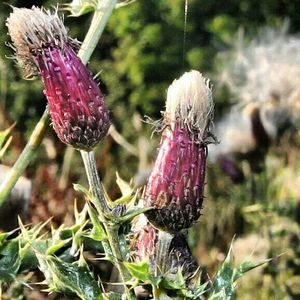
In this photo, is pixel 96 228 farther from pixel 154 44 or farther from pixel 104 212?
pixel 154 44

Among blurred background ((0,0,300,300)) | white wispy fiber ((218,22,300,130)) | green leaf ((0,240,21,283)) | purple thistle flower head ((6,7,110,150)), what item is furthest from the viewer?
white wispy fiber ((218,22,300,130))

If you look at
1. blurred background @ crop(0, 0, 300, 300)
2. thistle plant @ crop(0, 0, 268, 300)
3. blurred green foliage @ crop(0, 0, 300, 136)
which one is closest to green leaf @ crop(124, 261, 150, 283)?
thistle plant @ crop(0, 0, 268, 300)

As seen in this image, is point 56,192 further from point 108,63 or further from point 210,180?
point 108,63

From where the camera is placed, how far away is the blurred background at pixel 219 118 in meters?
2.97

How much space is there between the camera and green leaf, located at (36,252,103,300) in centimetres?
120

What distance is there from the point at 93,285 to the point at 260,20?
3.63 meters

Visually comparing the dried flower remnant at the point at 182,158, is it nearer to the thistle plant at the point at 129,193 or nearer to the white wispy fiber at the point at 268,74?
the thistle plant at the point at 129,193

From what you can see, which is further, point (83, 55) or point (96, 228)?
point (83, 55)

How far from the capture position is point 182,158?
125 centimetres

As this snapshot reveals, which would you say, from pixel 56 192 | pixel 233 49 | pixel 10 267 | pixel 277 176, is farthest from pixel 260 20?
pixel 10 267

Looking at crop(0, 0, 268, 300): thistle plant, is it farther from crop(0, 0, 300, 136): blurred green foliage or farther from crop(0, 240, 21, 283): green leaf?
crop(0, 0, 300, 136): blurred green foliage

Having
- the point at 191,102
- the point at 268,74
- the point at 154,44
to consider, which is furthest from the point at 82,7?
the point at 154,44

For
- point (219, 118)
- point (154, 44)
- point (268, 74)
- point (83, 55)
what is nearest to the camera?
point (83, 55)

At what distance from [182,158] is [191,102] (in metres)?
0.07
